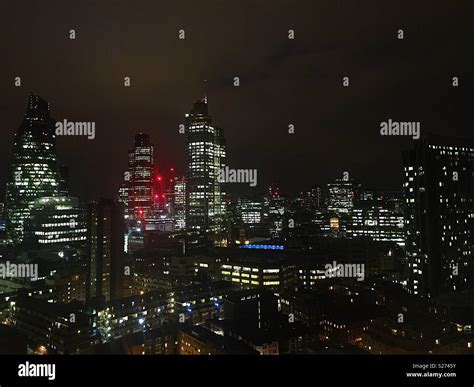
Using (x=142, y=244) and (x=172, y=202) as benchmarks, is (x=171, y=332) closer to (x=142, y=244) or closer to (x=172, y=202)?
(x=142, y=244)

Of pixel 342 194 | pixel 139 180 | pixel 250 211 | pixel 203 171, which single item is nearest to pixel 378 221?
pixel 342 194

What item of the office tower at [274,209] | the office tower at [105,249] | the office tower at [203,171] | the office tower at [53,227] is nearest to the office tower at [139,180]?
the office tower at [203,171]

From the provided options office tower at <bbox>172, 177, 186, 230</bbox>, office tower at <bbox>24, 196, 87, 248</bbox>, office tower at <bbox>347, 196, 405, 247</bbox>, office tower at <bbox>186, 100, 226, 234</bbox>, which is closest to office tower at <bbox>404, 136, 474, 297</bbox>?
office tower at <bbox>347, 196, 405, 247</bbox>

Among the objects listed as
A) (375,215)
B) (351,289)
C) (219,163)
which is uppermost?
(219,163)

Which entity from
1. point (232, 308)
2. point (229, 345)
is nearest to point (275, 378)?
point (229, 345)

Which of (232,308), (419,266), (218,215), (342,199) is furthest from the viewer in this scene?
(342,199)

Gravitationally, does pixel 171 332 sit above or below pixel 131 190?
below

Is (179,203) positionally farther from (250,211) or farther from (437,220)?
(437,220)

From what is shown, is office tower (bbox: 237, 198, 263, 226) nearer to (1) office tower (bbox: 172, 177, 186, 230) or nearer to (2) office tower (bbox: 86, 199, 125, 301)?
(1) office tower (bbox: 172, 177, 186, 230)
